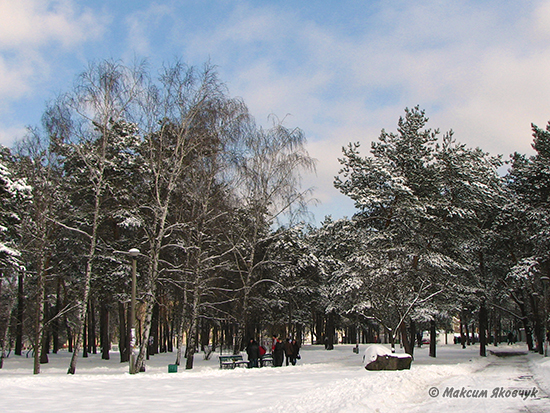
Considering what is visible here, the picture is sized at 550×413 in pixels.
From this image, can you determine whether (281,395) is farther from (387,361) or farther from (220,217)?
(220,217)

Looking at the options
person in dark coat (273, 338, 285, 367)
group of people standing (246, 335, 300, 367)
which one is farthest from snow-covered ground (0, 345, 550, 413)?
person in dark coat (273, 338, 285, 367)

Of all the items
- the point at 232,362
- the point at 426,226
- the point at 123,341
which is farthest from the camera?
the point at 123,341

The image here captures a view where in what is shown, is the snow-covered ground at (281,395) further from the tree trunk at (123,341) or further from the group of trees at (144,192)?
the tree trunk at (123,341)

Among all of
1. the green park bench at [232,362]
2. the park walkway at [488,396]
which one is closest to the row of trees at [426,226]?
the green park bench at [232,362]

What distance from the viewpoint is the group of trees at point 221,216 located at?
Answer: 23.8 m

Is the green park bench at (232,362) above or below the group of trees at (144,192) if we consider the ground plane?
below

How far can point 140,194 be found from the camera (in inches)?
1169

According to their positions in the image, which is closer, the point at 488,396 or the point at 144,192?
the point at 488,396

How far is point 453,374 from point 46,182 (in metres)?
18.8

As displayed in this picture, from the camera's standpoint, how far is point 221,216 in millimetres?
27031

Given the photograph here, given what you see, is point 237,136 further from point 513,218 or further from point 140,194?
point 513,218

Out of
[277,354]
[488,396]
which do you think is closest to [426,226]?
[277,354]

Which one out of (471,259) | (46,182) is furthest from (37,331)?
(471,259)

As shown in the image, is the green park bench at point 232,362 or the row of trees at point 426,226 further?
the row of trees at point 426,226
